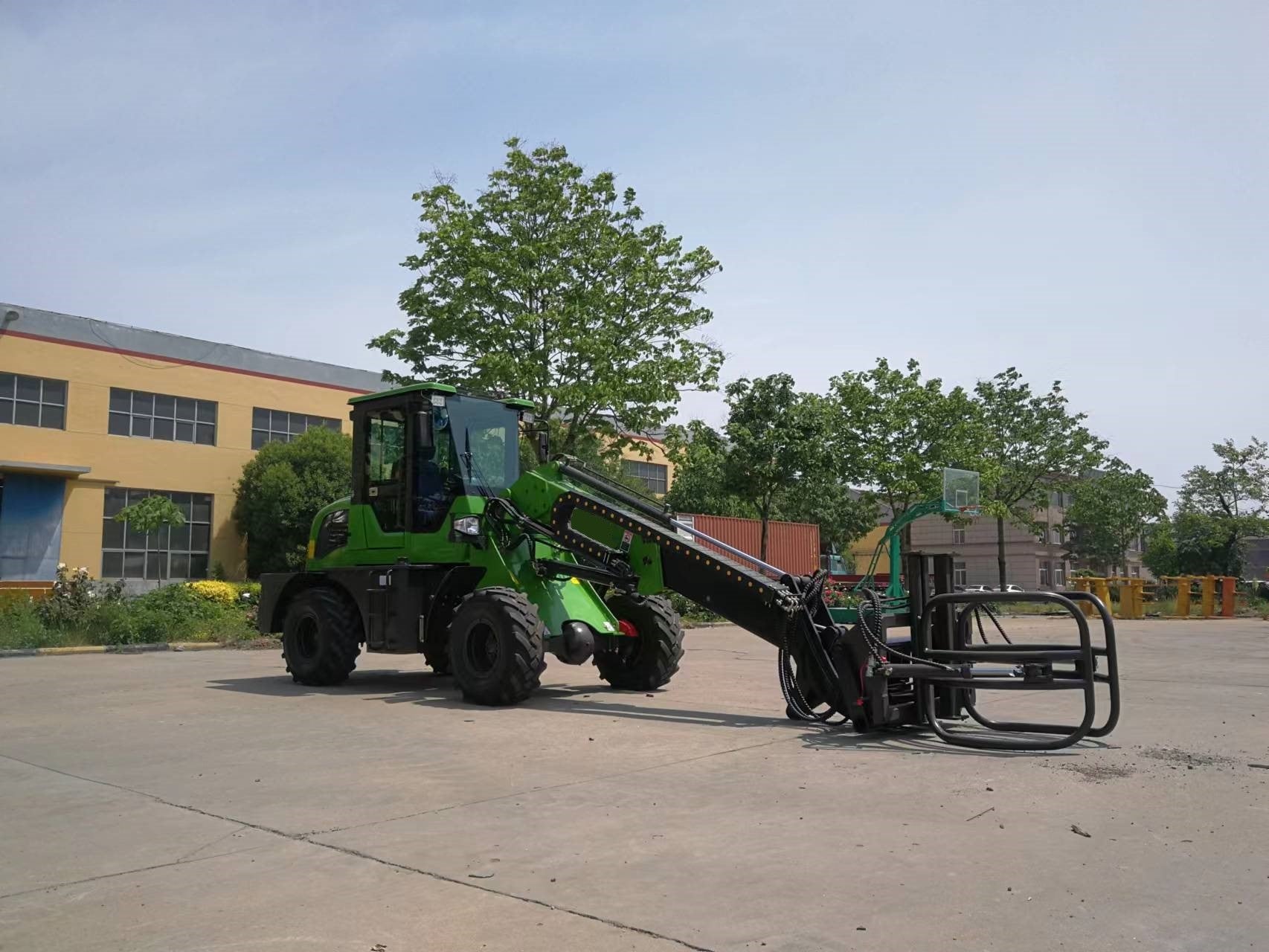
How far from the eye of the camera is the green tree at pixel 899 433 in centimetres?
3866

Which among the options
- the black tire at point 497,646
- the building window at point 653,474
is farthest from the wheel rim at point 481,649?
the building window at point 653,474

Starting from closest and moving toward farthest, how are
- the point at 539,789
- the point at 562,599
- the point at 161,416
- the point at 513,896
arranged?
the point at 513,896 → the point at 539,789 → the point at 562,599 → the point at 161,416

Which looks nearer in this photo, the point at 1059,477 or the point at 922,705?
the point at 922,705

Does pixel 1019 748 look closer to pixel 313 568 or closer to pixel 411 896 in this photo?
pixel 411 896

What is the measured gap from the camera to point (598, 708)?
10055mm

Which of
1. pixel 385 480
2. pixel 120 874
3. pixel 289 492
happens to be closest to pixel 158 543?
pixel 289 492

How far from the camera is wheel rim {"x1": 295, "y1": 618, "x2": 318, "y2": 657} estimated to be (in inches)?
484

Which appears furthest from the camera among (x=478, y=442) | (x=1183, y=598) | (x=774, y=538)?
(x=1183, y=598)

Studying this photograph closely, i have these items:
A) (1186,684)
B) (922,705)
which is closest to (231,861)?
(922,705)

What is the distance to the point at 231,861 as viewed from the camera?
4.98 meters

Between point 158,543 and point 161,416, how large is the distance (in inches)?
150

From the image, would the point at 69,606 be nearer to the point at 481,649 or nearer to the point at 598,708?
the point at 481,649

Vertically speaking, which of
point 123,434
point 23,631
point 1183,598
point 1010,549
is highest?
point 123,434

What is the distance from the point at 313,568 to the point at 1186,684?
1059 cm
